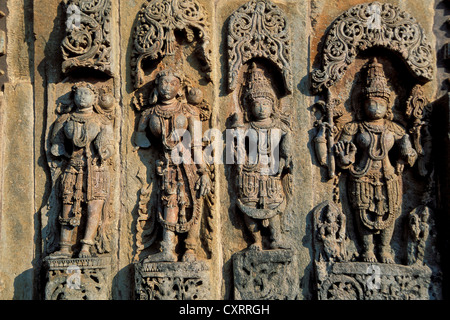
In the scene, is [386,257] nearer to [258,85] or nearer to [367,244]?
[367,244]

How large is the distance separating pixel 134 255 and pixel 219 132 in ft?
5.73

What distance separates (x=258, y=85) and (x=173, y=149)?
127 centimetres

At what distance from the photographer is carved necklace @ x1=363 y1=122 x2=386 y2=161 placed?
27.4ft

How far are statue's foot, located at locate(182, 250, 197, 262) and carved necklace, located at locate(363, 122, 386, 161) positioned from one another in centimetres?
233

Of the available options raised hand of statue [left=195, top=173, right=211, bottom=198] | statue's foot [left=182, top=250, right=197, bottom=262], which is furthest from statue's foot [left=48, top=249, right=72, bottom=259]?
raised hand of statue [left=195, top=173, right=211, bottom=198]

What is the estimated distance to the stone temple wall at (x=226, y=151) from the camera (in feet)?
27.0

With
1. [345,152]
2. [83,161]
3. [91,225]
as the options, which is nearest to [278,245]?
[345,152]

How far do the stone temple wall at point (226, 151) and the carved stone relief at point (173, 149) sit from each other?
2 cm

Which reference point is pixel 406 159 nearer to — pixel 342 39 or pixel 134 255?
pixel 342 39

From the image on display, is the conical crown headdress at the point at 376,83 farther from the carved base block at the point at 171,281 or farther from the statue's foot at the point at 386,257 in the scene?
the carved base block at the point at 171,281

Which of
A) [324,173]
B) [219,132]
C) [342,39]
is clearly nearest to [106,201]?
[219,132]

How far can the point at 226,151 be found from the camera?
28.0 feet

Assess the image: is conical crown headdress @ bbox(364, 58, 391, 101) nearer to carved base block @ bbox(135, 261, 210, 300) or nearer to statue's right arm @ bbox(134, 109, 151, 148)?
statue's right arm @ bbox(134, 109, 151, 148)

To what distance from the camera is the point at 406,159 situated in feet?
27.4
